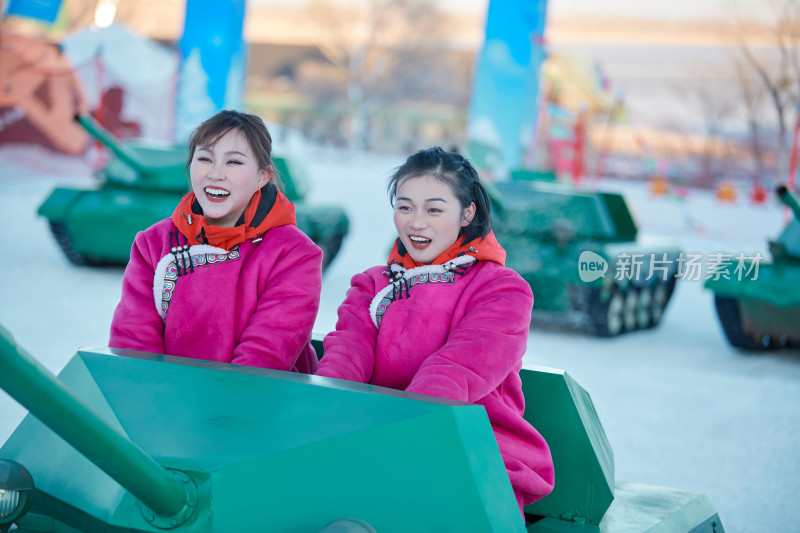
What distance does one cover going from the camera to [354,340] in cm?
209

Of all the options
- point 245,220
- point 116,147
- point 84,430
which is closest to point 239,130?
point 245,220

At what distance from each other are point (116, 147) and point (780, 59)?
706 centimetres

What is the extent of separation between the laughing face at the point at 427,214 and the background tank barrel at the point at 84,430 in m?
0.86

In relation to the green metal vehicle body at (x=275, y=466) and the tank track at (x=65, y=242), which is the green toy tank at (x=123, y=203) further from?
the green metal vehicle body at (x=275, y=466)

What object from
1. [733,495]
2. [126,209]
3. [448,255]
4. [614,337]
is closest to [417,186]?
[448,255]

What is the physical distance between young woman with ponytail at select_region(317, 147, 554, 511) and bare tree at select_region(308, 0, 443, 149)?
68.1ft

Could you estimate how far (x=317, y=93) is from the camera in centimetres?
2459

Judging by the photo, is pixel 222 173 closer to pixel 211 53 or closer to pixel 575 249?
pixel 575 249

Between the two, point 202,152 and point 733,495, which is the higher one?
point 202,152

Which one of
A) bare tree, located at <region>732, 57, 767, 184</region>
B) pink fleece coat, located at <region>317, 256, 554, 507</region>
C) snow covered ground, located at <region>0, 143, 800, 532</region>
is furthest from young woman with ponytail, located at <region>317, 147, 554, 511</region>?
bare tree, located at <region>732, 57, 767, 184</region>

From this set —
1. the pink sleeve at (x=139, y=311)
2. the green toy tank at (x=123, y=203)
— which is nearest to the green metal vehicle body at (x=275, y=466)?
the pink sleeve at (x=139, y=311)

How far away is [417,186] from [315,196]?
13832 millimetres

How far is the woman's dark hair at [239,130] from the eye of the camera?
2.17 metres

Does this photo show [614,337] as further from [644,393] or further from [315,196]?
[315,196]
